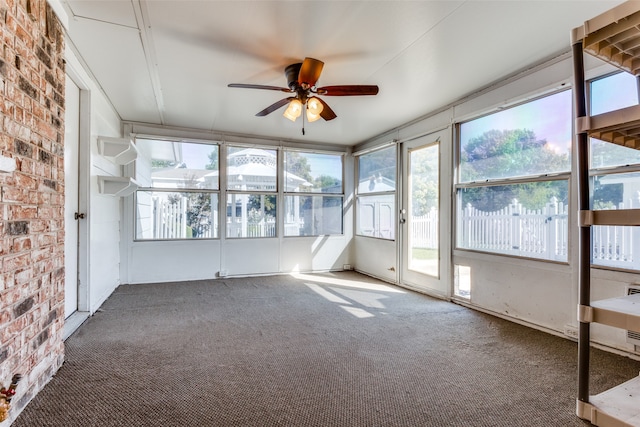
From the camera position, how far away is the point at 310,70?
2.50 metres

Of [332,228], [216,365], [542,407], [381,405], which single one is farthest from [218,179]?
[542,407]

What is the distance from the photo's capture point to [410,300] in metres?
4.01

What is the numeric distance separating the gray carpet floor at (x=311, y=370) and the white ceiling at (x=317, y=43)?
245cm

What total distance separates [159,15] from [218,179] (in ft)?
10.5

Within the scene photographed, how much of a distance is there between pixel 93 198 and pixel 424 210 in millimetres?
4022

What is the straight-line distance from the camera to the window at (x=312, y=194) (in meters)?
5.81

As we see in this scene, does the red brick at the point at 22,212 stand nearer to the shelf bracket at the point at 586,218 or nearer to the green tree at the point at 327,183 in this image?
the shelf bracket at the point at 586,218

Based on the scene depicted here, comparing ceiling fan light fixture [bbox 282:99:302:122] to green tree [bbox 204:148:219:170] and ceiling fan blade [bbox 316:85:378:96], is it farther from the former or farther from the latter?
green tree [bbox 204:148:219:170]

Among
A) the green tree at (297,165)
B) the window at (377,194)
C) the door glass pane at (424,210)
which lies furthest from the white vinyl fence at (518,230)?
the green tree at (297,165)

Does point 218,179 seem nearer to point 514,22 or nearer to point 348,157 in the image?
point 348,157

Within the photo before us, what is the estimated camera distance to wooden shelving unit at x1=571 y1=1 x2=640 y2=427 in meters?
1.44

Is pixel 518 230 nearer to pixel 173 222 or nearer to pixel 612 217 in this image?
pixel 612 217

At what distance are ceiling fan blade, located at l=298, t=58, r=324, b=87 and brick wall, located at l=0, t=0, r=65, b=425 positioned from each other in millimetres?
1633

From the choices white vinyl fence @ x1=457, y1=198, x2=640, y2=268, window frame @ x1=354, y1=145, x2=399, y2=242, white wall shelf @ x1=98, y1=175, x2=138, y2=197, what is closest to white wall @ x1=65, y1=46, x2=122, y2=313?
white wall shelf @ x1=98, y1=175, x2=138, y2=197
